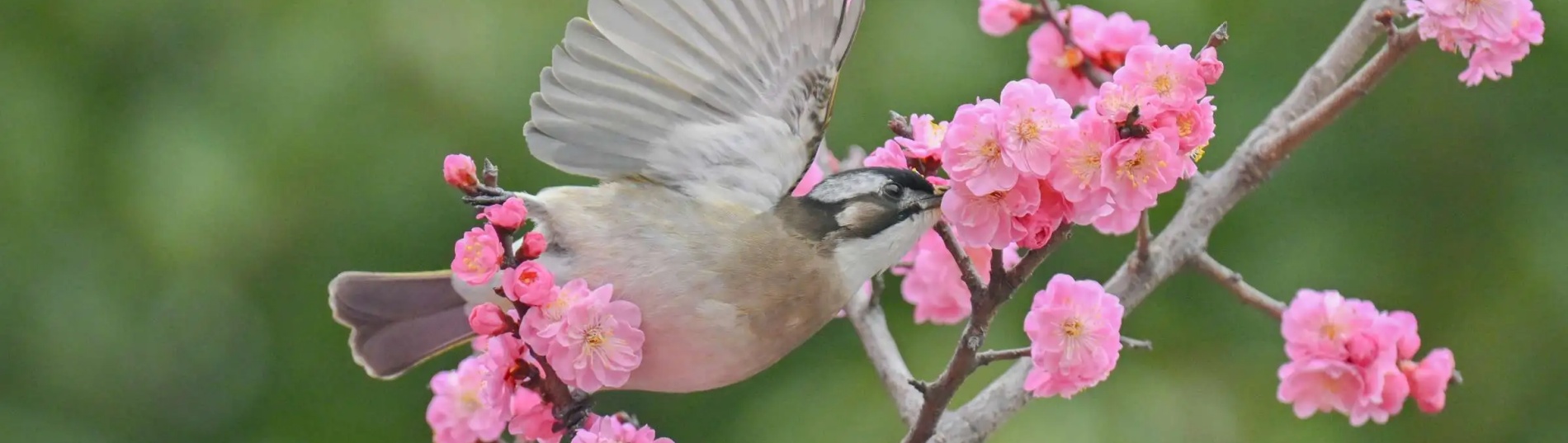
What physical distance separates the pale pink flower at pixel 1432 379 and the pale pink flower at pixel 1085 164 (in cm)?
33

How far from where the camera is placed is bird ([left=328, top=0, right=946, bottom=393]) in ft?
2.50

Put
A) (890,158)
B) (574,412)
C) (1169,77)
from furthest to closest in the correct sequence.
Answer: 1. (890,158)
2. (574,412)
3. (1169,77)

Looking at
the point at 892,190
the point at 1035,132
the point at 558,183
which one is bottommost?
the point at 558,183

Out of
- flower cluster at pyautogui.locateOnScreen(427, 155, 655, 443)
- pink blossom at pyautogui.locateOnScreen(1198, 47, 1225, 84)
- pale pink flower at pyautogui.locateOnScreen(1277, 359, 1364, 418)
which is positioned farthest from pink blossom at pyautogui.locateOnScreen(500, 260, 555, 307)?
pale pink flower at pyautogui.locateOnScreen(1277, 359, 1364, 418)

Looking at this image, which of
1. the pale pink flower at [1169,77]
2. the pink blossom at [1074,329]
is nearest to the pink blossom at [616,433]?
the pink blossom at [1074,329]

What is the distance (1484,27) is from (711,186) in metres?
0.47

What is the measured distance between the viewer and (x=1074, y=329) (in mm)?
703

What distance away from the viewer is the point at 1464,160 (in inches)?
68.1

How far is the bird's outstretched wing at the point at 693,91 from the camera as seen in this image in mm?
760

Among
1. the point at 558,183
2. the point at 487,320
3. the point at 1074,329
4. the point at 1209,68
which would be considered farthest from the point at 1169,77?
the point at 558,183

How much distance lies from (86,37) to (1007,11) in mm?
1302

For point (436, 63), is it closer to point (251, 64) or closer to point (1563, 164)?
point (251, 64)

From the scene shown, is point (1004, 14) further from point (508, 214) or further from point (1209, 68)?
point (508, 214)

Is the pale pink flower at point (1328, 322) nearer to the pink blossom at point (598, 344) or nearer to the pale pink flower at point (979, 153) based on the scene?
the pale pink flower at point (979, 153)
